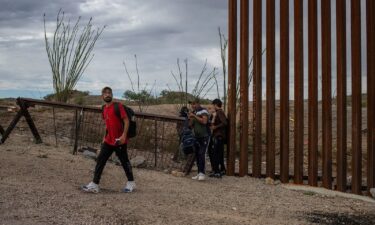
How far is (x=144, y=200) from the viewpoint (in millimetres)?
7691

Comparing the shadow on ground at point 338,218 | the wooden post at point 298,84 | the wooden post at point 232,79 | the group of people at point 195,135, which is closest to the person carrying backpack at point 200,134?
the group of people at point 195,135

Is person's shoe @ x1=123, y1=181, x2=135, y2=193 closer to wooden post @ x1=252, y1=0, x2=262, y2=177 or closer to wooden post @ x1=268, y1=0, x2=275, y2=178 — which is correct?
wooden post @ x1=252, y1=0, x2=262, y2=177

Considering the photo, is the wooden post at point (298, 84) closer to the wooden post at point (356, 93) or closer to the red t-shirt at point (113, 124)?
the wooden post at point (356, 93)

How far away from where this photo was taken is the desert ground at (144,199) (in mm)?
6664

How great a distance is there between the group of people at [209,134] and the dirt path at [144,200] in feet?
0.99

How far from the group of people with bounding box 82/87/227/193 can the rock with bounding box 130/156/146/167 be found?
1244mm

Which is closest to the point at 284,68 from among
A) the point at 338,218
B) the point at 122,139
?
the point at 338,218

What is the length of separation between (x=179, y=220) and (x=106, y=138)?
2111mm

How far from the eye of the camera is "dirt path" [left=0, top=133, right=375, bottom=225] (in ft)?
21.9

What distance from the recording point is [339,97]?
1025 centimetres

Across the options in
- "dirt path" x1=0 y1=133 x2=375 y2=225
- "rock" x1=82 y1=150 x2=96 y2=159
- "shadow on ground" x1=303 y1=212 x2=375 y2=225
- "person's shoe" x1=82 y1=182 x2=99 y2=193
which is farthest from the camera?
"rock" x1=82 y1=150 x2=96 y2=159

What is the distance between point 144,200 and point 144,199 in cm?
8

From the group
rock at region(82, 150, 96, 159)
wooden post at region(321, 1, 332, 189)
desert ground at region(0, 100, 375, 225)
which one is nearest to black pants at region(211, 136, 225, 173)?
desert ground at region(0, 100, 375, 225)

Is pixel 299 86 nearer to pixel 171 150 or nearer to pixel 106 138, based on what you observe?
pixel 171 150
